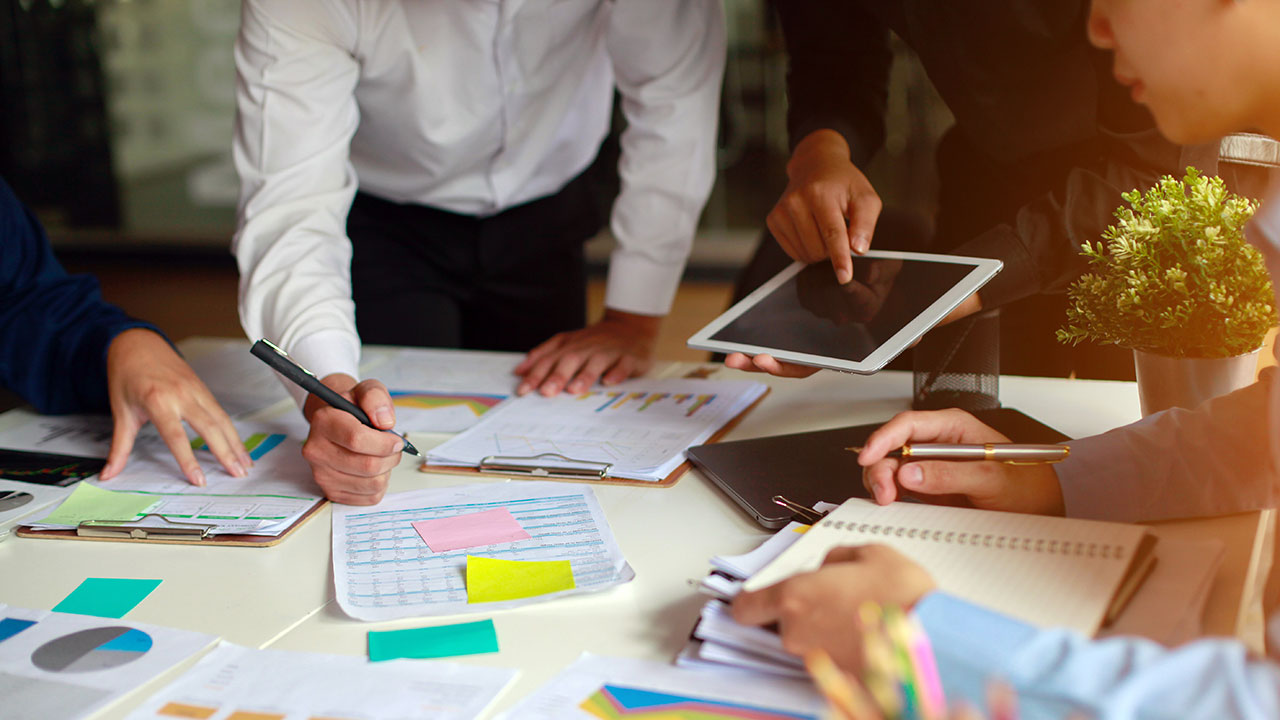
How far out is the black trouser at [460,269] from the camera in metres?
1.83

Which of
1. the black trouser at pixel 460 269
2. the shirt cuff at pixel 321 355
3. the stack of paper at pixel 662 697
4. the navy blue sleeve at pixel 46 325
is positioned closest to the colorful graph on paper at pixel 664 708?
the stack of paper at pixel 662 697

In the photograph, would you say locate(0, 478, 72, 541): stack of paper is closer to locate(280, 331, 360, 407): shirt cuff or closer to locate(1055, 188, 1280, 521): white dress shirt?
locate(280, 331, 360, 407): shirt cuff

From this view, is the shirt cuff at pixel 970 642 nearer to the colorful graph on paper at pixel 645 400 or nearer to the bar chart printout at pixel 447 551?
the bar chart printout at pixel 447 551

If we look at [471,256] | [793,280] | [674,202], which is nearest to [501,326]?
[471,256]

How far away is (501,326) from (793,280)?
819mm

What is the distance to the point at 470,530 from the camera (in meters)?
0.99

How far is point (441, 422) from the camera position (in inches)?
52.9

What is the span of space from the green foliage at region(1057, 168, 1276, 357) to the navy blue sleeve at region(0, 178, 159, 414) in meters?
1.21

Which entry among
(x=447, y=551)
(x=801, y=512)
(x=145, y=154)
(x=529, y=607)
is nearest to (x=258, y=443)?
(x=447, y=551)

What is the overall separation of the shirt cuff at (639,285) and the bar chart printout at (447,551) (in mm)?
683

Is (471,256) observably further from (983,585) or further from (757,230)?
(757,230)

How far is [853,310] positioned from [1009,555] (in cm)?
43

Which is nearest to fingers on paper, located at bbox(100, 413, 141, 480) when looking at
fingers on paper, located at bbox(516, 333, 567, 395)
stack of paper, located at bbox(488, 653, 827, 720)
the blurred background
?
fingers on paper, located at bbox(516, 333, 567, 395)

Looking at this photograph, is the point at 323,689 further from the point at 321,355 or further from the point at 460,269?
the point at 460,269
